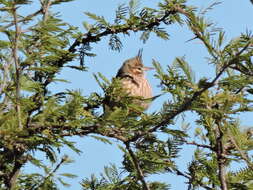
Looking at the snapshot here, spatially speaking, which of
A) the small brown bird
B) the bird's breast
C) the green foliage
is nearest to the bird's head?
the small brown bird

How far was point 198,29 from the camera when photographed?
10.8 feet

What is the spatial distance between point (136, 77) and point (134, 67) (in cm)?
46

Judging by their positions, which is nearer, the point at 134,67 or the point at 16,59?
the point at 16,59

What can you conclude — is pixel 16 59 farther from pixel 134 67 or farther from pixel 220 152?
pixel 134 67

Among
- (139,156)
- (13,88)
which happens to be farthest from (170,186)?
(13,88)

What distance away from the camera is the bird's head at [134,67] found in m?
7.81

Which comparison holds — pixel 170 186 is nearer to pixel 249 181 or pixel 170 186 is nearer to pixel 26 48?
pixel 249 181

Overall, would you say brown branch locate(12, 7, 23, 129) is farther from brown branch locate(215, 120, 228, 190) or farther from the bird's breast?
the bird's breast

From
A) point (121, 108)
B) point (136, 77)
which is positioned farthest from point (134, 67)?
point (121, 108)

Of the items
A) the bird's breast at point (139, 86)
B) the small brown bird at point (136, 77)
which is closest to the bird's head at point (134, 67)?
the small brown bird at point (136, 77)

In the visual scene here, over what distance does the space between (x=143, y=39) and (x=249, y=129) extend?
1.06 metres

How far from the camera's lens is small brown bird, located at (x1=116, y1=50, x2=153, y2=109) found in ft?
24.1

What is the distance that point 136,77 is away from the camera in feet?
24.7

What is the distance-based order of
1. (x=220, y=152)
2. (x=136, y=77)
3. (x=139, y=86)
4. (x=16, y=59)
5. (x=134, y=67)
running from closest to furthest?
(x=16, y=59) → (x=220, y=152) → (x=139, y=86) → (x=136, y=77) → (x=134, y=67)
